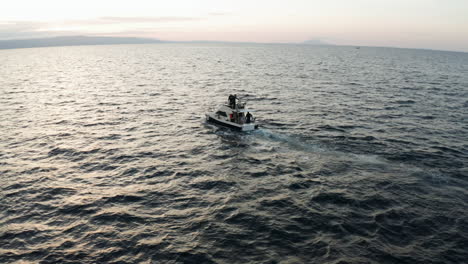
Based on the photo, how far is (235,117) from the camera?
42000 mm

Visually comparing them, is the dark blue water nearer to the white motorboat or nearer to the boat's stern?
the boat's stern

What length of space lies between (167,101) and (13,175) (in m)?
36.8

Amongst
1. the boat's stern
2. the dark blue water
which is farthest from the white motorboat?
the dark blue water

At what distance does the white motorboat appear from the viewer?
40.9 meters

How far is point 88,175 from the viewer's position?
2878cm

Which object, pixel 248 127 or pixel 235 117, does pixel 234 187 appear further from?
pixel 235 117

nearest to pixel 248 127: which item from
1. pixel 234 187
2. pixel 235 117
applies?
pixel 235 117

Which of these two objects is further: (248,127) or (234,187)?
(248,127)

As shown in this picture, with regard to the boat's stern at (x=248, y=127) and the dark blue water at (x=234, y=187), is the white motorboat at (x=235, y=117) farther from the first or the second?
the dark blue water at (x=234, y=187)

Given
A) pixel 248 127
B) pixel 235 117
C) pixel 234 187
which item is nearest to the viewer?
pixel 234 187

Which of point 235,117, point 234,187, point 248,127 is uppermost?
point 235,117

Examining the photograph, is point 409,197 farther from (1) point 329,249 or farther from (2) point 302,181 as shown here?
(1) point 329,249

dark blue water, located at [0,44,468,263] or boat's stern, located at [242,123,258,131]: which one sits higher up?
boat's stern, located at [242,123,258,131]

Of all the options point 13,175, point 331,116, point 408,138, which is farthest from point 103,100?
point 408,138
